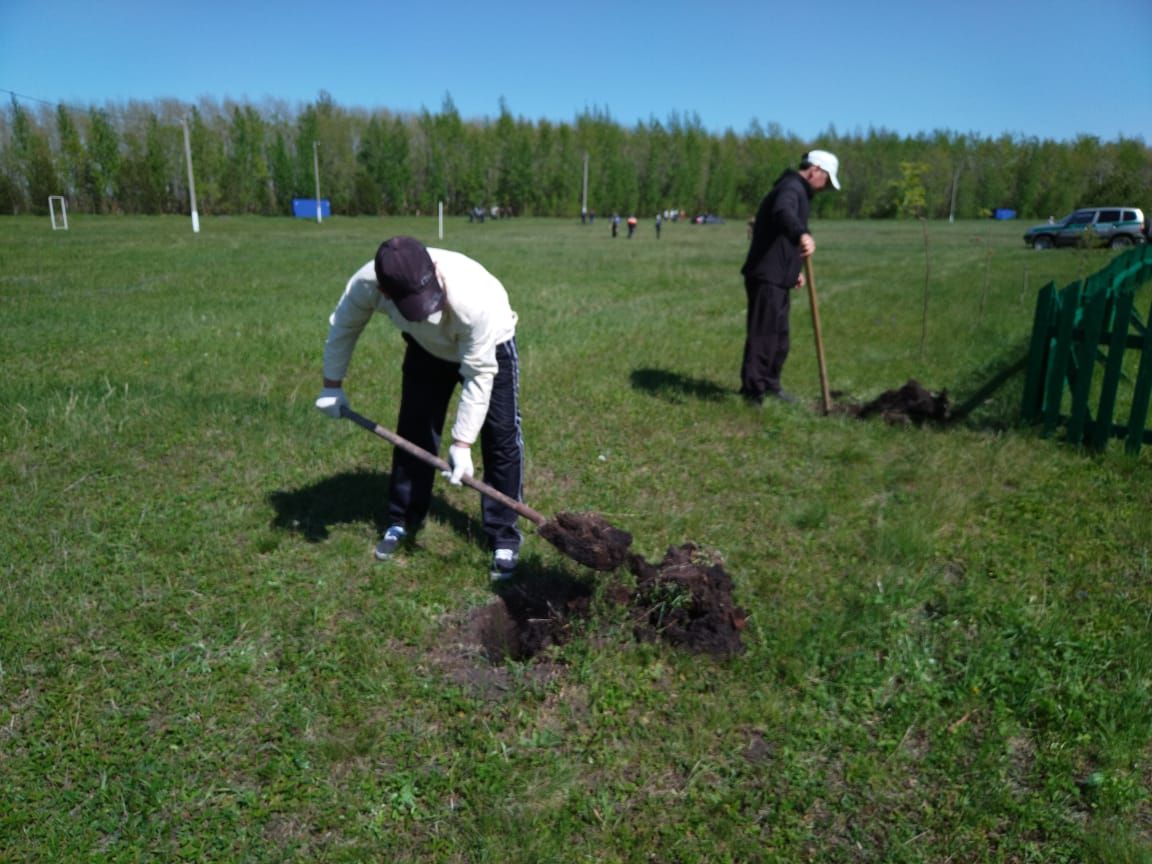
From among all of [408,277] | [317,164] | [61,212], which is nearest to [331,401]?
[408,277]

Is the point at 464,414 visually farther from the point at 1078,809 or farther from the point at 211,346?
the point at 211,346

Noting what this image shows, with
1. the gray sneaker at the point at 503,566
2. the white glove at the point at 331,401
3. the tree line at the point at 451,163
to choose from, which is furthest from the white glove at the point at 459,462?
the tree line at the point at 451,163

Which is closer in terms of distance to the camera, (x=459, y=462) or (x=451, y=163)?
(x=459, y=462)

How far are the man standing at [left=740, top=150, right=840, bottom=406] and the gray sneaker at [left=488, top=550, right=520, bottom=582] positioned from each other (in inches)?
140

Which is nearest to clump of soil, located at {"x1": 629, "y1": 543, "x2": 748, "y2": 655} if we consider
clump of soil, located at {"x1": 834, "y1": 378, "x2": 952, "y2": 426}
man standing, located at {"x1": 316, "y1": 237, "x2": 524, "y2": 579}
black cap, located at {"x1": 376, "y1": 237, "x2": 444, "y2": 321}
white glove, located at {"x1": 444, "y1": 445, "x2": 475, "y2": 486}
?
man standing, located at {"x1": 316, "y1": 237, "x2": 524, "y2": 579}

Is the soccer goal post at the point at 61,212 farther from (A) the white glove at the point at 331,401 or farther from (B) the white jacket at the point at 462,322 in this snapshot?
(B) the white jacket at the point at 462,322

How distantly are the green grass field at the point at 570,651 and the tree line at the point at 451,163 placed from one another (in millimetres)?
10171

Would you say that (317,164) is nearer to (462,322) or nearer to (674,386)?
(674,386)

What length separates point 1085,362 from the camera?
215 inches

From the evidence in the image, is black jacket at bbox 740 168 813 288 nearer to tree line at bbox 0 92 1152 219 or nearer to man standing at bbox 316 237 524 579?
man standing at bbox 316 237 524 579

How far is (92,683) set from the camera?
3117 mm

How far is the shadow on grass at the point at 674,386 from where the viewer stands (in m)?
7.23

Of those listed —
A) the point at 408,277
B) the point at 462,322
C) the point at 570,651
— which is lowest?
the point at 570,651

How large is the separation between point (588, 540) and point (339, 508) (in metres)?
1.87
